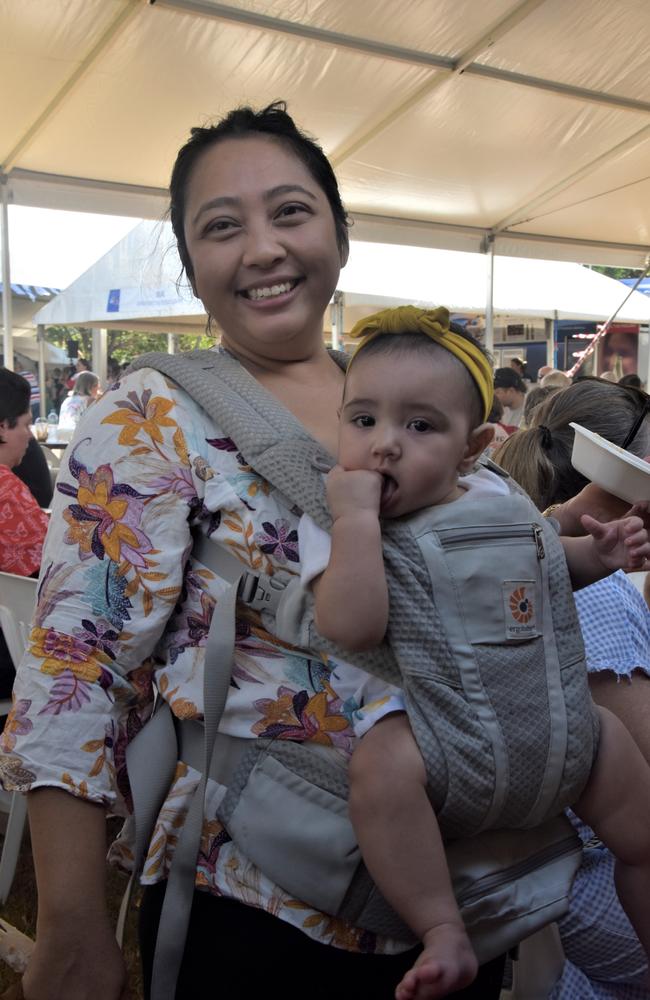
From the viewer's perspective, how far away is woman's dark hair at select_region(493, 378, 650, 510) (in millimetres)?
2195

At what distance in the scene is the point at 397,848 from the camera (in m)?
1.12

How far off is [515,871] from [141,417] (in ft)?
2.66

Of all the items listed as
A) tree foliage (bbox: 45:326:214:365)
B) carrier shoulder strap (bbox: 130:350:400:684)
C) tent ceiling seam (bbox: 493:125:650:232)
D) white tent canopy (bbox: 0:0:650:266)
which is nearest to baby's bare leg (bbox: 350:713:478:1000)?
carrier shoulder strap (bbox: 130:350:400:684)

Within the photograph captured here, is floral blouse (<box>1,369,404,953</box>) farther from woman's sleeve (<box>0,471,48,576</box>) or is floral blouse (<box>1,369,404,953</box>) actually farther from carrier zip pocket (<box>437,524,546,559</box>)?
woman's sleeve (<box>0,471,48,576</box>)

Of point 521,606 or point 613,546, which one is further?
point 613,546

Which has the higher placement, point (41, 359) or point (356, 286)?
point (356, 286)

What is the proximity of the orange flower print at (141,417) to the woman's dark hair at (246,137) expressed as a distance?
35cm

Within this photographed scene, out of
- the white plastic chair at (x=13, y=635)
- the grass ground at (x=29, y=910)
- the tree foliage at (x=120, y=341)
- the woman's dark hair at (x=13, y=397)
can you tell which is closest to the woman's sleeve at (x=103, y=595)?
the grass ground at (x=29, y=910)

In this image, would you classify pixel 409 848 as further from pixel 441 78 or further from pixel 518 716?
pixel 441 78

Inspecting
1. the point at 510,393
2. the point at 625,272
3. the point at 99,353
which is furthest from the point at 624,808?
the point at 625,272

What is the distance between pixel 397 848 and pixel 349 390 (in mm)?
616

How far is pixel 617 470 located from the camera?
140 cm

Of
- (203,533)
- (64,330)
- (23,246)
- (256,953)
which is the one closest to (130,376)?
(203,533)

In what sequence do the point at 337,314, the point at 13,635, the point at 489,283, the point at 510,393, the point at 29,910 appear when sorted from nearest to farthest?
the point at 29,910 → the point at 13,635 → the point at 510,393 → the point at 489,283 → the point at 337,314
